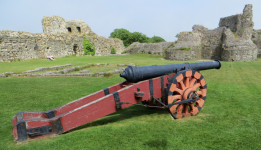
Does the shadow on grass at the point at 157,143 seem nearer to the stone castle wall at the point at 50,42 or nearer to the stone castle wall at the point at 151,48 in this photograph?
the stone castle wall at the point at 50,42

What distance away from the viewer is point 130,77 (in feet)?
11.4

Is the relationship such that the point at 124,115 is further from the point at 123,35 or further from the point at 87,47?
the point at 123,35

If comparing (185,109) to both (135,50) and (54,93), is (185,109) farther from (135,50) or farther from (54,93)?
(135,50)

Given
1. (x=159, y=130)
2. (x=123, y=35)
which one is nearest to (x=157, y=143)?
(x=159, y=130)

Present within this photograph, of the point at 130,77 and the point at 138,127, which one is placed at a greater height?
the point at 130,77

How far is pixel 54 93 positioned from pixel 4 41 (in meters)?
17.6

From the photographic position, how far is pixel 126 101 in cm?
339

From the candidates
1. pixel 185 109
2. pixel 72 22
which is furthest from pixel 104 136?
pixel 72 22

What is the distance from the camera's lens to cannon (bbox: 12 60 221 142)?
283cm

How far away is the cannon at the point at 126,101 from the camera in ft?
9.27

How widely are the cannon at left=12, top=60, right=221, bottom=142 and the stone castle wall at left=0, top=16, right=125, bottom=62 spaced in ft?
65.6

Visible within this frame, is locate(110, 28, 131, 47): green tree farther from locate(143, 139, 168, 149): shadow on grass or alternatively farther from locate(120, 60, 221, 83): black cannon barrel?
locate(143, 139, 168, 149): shadow on grass

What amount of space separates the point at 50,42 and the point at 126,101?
23.4 m

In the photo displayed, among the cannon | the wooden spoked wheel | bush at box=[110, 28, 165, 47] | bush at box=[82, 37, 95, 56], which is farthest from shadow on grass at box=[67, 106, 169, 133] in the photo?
bush at box=[110, 28, 165, 47]
